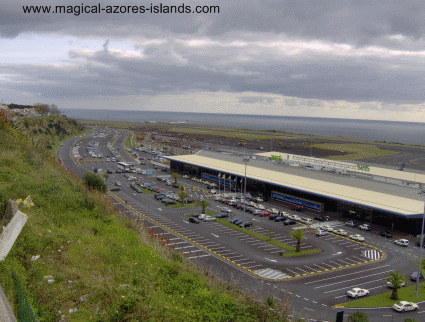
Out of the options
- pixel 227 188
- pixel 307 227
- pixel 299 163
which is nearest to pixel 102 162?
pixel 227 188

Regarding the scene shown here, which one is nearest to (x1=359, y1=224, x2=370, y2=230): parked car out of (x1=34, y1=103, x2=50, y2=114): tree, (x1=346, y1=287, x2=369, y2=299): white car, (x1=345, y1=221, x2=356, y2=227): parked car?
(x1=345, y1=221, x2=356, y2=227): parked car

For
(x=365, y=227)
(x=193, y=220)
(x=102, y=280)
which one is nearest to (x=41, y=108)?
(x=193, y=220)

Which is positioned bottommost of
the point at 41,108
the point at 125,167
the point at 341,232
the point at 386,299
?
the point at 386,299

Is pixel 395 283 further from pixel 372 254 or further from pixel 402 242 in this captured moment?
pixel 402 242

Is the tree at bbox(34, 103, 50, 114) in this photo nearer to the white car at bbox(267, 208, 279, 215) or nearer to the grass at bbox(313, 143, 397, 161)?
the grass at bbox(313, 143, 397, 161)

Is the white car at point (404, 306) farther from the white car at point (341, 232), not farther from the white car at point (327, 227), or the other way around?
the white car at point (327, 227)

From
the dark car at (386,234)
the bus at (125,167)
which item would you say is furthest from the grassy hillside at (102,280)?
the bus at (125,167)
